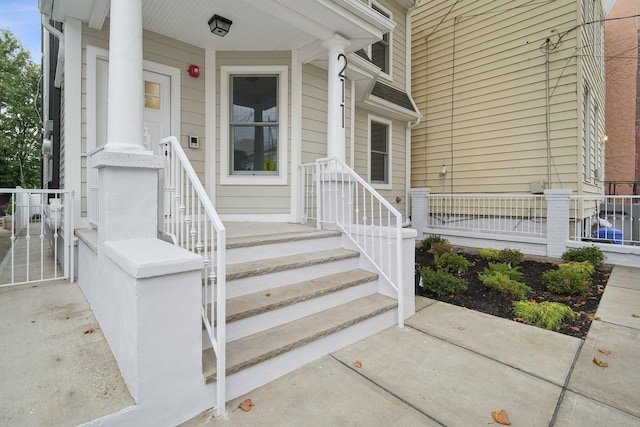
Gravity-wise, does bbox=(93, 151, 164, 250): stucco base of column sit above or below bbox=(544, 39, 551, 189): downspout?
below

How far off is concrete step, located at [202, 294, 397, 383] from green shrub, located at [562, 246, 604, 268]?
382 cm

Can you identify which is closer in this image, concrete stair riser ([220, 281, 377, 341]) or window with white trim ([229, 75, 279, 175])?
concrete stair riser ([220, 281, 377, 341])

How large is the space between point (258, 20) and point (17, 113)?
67.7 feet

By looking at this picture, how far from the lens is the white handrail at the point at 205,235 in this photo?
1734mm

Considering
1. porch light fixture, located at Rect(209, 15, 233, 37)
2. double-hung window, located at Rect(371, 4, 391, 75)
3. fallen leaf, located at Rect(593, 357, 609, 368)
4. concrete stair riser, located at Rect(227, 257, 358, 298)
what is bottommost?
fallen leaf, located at Rect(593, 357, 609, 368)

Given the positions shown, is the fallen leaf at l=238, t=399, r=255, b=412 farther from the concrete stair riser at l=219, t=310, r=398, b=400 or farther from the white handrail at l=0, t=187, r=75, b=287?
the white handrail at l=0, t=187, r=75, b=287

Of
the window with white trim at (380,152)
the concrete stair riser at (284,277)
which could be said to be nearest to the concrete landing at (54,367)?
the concrete stair riser at (284,277)

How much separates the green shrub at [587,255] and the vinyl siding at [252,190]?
14.7ft

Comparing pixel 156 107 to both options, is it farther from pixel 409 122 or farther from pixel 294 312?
pixel 409 122

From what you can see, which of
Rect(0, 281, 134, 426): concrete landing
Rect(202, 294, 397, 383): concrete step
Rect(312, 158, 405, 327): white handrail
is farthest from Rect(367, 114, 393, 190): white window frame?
Rect(0, 281, 134, 426): concrete landing

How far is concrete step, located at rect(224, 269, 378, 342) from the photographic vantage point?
2207 millimetres

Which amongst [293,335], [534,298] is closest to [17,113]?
[293,335]

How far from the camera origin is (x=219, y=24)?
366 cm

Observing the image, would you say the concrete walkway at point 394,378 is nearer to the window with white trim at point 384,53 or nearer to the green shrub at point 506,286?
the green shrub at point 506,286
